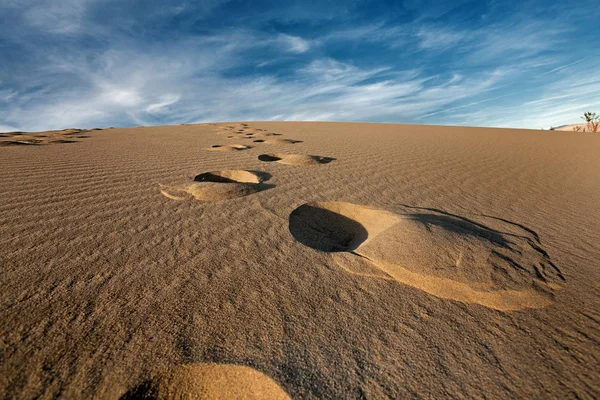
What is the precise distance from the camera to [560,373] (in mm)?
927

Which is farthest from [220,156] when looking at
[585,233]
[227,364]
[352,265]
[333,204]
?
[585,233]

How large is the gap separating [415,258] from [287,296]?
706mm

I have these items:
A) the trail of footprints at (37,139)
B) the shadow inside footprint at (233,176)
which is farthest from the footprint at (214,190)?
the trail of footprints at (37,139)

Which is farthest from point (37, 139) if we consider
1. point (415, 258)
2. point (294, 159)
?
point (415, 258)

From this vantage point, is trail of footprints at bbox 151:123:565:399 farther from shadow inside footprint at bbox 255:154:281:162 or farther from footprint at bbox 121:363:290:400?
shadow inside footprint at bbox 255:154:281:162

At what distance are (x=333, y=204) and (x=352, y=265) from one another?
1002 mm

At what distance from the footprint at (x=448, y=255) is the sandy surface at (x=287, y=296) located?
1 cm

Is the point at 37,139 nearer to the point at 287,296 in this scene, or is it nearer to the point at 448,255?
the point at 287,296

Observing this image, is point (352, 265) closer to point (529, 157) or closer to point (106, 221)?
point (106, 221)

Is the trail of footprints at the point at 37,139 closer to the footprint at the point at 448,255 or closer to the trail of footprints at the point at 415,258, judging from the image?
the trail of footprints at the point at 415,258

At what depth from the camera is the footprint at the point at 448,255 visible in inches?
50.8

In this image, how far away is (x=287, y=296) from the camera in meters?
1.24

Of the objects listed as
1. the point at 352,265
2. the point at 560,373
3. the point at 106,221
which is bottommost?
the point at 560,373

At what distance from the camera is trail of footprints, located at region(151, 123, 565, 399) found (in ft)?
2.92
